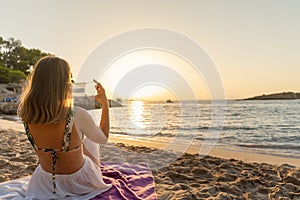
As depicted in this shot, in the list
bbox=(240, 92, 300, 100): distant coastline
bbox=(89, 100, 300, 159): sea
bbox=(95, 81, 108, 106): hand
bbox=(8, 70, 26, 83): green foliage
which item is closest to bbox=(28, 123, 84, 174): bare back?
bbox=(95, 81, 108, 106): hand

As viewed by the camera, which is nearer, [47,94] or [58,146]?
[47,94]

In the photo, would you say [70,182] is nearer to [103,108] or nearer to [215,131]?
[103,108]

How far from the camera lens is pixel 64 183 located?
2.07 metres

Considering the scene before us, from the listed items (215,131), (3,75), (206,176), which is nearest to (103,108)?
(206,176)

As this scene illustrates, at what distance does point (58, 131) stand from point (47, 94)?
0.28 metres

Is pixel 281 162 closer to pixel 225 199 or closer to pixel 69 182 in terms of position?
pixel 225 199

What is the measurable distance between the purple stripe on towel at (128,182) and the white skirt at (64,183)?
0.15m

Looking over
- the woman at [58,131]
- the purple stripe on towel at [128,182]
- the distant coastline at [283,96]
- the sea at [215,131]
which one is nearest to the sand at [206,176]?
the purple stripe on towel at [128,182]

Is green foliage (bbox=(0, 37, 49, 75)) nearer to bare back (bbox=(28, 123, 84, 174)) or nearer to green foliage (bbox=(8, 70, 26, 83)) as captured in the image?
green foliage (bbox=(8, 70, 26, 83))

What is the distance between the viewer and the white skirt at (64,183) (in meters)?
2.05

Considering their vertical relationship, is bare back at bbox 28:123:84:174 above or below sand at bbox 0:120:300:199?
above

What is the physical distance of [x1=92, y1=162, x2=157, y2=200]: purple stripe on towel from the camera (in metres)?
2.22

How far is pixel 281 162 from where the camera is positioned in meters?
4.59

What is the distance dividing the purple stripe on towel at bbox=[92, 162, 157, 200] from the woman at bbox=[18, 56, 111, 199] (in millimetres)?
136
